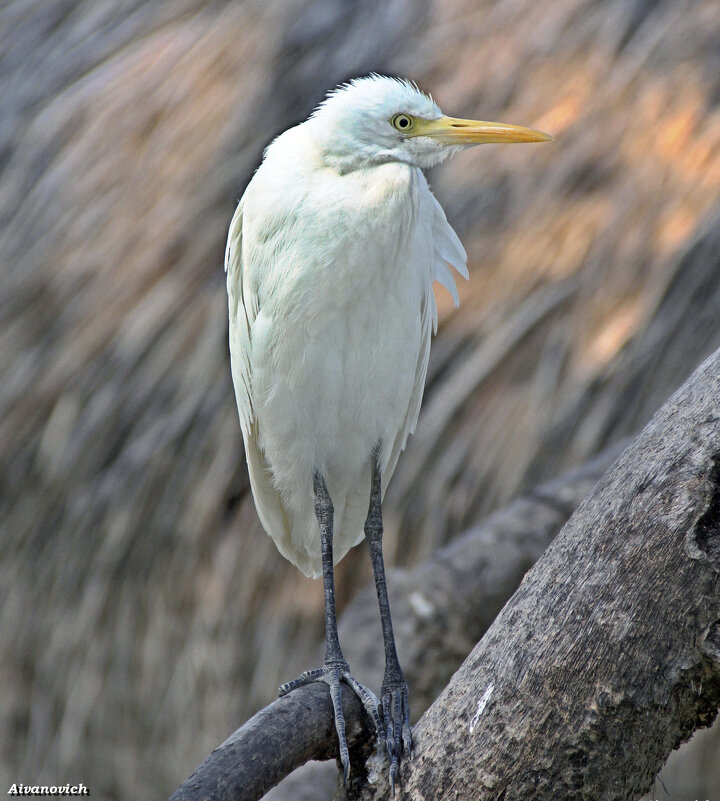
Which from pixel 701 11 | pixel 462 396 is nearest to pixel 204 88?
pixel 462 396

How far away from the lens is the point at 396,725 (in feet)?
3.12

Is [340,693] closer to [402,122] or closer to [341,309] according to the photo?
[341,309]

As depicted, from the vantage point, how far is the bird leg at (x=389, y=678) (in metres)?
0.91

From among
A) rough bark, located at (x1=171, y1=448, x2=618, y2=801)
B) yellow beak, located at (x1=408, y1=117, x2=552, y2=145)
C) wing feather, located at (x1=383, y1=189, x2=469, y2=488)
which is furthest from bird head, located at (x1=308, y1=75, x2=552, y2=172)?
rough bark, located at (x1=171, y1=448, x2=618, y2=801)

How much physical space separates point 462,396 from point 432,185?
406 millimetres

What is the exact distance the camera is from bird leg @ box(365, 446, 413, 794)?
91 centimetres

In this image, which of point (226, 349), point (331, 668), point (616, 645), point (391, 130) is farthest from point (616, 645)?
point (226, 349)

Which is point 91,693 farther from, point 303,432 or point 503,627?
point 503,627

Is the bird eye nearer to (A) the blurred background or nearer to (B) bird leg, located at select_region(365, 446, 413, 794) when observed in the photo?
(B) bird leg, located at select_region(365, 446, 413, 794)

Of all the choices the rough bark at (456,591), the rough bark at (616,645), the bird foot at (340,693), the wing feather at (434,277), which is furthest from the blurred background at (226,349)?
the rough bark at (616,645)

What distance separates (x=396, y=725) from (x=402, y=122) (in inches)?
27.9

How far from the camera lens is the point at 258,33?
5.87 ft

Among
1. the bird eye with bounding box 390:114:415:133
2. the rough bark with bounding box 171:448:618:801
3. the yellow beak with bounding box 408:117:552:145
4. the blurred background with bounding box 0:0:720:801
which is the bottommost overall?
the rough bark with bounding box 171:448:618:801

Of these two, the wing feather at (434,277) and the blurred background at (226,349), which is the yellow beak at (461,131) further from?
the blurred background at (226,349)
